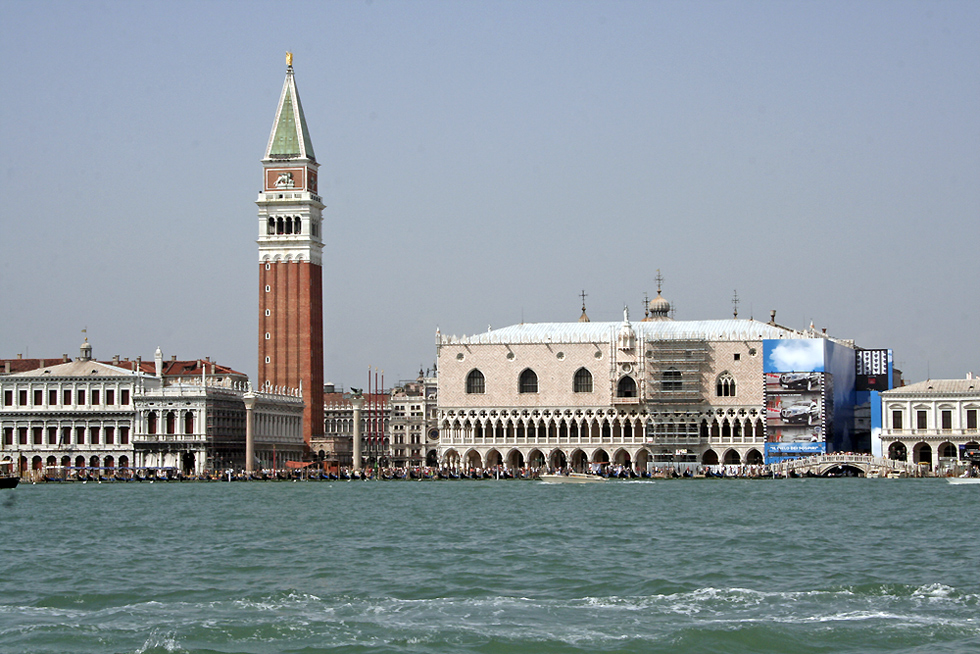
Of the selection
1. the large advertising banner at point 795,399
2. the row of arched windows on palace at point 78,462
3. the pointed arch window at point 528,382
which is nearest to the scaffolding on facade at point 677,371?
the large advertising banner at point 795,399

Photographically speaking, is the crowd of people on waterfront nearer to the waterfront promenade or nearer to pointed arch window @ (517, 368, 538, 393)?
the waterfront promenade

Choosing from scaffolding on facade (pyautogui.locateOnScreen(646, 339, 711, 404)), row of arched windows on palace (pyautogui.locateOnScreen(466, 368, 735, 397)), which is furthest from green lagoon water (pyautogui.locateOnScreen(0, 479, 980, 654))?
row of arched windows on palace (pyautogui.locateOnScreen(466, 368, 735, 397))

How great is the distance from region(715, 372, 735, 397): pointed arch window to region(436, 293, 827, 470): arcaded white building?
0.23 ft

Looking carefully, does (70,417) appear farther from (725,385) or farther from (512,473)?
(725,385)

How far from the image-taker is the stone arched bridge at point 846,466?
9888cm

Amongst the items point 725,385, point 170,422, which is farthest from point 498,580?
point 170,422

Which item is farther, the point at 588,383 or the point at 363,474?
the point at 588,383

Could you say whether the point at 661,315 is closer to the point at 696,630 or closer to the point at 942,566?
the point at 942,566

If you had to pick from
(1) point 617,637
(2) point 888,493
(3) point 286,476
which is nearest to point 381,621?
(1) point 617,637

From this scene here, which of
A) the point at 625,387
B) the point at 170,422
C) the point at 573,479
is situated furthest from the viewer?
the point at 625,387

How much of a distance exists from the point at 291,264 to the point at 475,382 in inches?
667

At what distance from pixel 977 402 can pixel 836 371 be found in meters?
13.6

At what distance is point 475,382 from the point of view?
119 metres

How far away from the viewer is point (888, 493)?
71312mm
